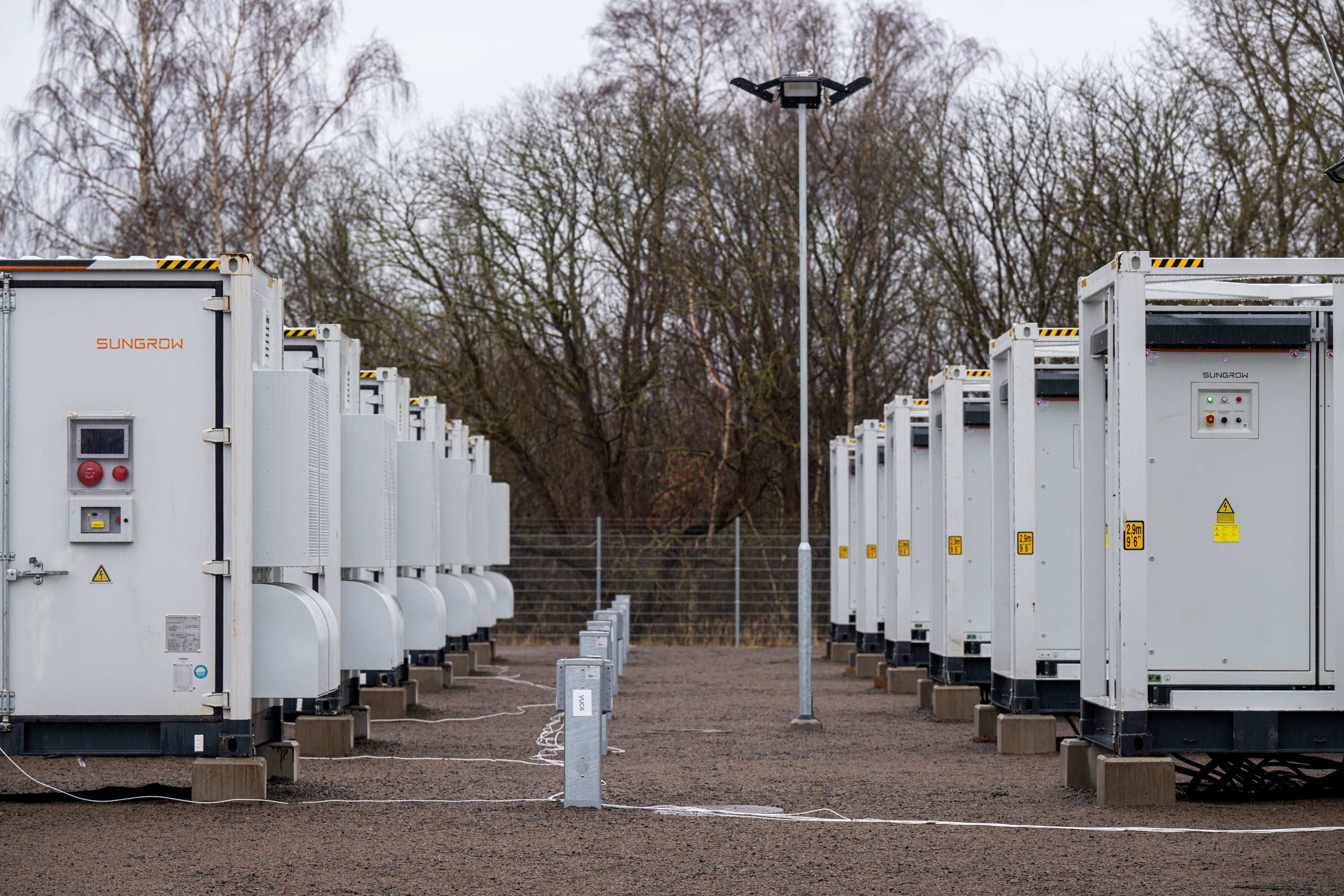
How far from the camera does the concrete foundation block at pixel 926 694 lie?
17.3m

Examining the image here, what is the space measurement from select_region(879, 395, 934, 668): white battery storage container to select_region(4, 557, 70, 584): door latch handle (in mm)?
10250

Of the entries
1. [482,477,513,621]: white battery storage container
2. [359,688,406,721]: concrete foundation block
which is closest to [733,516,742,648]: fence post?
[482,477,513,621]: white battery storage container

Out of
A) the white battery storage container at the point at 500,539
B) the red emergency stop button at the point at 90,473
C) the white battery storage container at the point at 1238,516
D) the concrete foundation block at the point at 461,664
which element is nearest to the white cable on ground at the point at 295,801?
the red emergency stop button at the point at 90,473

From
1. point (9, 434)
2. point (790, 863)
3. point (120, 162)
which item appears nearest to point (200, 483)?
point (9, 434)

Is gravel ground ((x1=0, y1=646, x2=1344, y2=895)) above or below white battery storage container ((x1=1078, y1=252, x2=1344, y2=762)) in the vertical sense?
below

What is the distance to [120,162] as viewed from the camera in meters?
29.8

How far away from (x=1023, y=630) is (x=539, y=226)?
2079 centimetres

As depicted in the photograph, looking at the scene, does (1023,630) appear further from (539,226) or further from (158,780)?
(539,226)

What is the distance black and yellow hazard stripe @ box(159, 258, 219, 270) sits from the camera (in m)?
9.90

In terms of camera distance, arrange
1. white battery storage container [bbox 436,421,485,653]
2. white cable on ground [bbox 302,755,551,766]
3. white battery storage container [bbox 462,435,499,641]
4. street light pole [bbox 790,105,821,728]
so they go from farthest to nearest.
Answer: white battery storage container [bbox 462,435,499,641] < white battery storage container [bbox 436,421,485,653] < street light pole [bbox 790,105,821,728] < white cable on ground [bbox 302,755,551,766]

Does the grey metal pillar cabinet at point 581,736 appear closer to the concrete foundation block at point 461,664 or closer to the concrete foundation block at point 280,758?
the concrete foundation block at point 280,758

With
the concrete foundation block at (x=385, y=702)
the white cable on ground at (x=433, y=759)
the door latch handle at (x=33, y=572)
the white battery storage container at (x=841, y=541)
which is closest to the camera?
the door latch handle at (x=33, y=572)

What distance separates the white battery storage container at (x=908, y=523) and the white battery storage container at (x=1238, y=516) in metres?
7.67

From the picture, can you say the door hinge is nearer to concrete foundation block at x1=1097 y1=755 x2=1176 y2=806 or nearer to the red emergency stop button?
the red emergency stop button
